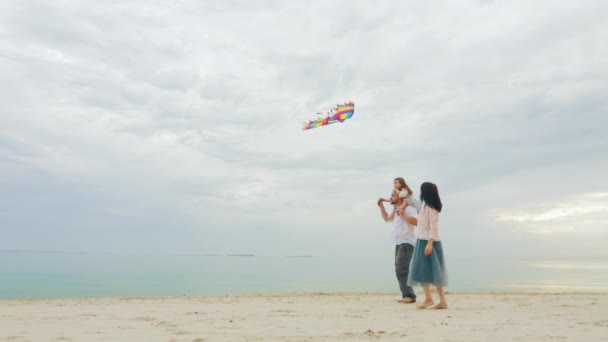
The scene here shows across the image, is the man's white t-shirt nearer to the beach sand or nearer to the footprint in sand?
the beach sand

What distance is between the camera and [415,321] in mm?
6461

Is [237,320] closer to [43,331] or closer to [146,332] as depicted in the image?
[146,332]

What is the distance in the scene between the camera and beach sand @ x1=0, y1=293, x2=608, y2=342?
5.36 m

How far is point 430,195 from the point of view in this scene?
8.05m

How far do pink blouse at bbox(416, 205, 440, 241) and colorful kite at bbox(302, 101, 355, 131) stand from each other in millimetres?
5659

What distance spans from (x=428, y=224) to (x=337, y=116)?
5.98 metres

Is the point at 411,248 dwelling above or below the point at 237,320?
above

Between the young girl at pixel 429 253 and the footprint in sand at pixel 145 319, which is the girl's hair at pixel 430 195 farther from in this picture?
the footprint in sand at pixel 145 319

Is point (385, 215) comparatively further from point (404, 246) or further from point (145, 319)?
point (145, 319)

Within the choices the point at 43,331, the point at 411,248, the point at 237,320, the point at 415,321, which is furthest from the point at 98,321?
the point at 411,248

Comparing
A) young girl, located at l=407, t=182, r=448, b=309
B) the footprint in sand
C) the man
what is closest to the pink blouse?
young girl, located at l=407, t=182, r=448, b=309

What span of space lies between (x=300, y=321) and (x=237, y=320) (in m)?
0.89

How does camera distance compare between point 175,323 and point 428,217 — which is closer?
point 175,323

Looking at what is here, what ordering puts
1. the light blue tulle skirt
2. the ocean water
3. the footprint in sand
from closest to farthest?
the footprint in sand < the light blue tulle skirt < the ocean water
